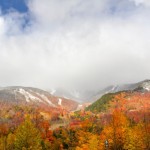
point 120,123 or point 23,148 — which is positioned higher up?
point 120,123

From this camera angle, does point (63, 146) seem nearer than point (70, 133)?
Yes

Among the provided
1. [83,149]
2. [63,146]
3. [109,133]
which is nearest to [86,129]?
[63,146]

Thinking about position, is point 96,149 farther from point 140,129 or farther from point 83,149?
point 140,129

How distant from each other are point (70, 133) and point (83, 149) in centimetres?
6914

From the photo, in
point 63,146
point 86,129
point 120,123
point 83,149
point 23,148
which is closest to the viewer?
point 23,148

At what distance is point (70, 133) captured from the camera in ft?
634

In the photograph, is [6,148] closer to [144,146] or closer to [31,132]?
[31,132]

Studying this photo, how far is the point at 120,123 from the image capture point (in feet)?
365

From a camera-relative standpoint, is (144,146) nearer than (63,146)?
Yes

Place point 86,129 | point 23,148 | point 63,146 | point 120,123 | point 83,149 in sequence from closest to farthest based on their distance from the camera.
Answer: point 23,148, point 120,123, point 83,149, point 63,146, point 86,129

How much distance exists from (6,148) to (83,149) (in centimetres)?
3303

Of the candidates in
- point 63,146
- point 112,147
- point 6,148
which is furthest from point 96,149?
point 63,146

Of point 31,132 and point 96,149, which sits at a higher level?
point 31,132

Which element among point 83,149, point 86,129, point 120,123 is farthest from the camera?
point 86,129
